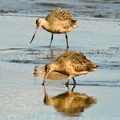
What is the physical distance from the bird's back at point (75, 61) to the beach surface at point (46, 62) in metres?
0.30

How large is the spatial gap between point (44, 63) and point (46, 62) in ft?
0.47

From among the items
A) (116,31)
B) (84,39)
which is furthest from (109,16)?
(84,39)

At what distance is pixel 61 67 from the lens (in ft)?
42.1

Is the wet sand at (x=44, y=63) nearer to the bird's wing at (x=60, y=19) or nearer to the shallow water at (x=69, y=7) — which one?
the bird's wing at (x=60, y=19)

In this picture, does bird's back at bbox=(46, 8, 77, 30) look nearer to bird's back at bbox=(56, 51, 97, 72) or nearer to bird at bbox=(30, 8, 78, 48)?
bird at bbox=(30, 8, 78, 48)

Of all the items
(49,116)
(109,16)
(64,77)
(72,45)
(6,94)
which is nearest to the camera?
(49,116)

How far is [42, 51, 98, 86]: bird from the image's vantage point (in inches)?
501

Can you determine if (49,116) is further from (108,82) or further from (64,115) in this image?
(108,82)

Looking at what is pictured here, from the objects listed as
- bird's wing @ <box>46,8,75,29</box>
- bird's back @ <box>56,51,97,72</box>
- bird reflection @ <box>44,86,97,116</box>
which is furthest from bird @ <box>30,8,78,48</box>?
bird reflection @ <box>44,86,97,116</box>

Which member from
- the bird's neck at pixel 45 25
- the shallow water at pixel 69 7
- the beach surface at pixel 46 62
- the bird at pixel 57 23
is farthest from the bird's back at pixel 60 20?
the shallow water at pixel 69 7

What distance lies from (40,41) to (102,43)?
6.40 ft

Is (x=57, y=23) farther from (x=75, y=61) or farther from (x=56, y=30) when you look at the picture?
(x=75, y=61)

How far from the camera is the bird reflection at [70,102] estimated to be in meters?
10.6

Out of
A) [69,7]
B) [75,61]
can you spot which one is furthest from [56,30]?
[69,7]
